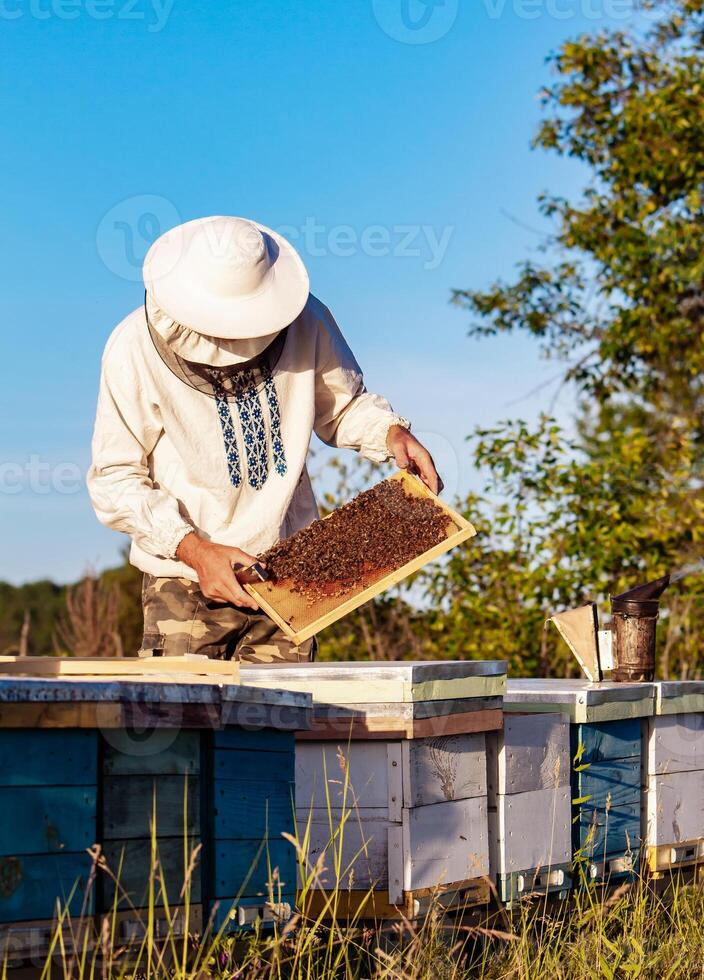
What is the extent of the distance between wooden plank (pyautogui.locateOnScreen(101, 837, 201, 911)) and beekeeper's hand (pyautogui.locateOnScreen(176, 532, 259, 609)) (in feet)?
4.15

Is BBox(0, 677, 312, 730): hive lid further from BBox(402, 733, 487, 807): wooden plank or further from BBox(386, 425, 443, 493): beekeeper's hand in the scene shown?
BBox(386, 425, 443, 493): beekeeper's hand

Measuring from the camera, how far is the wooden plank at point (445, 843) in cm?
352

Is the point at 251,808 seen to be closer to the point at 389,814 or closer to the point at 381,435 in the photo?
the point at 389,814

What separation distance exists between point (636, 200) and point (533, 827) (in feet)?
23.6

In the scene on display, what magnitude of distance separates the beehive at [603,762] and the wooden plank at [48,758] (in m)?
2.08

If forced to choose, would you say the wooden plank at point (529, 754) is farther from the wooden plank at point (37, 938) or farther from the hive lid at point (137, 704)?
the wooden plank at point (37, 938)

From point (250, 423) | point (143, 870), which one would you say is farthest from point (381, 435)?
point (143, 870)

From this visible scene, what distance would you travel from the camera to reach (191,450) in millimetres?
4352

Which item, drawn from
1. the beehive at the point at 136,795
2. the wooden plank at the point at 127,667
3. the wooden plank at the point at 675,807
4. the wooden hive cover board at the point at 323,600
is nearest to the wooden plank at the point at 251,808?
the beehive at the point at 136,795

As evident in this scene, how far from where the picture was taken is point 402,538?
4.41m

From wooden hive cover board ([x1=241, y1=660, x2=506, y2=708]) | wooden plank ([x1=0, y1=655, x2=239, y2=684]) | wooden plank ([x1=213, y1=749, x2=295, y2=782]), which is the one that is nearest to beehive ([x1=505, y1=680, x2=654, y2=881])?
wooden hive cover board ([x1=241, y1=660, x2=506, y2=708])

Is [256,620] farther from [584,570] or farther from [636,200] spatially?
[636,200]

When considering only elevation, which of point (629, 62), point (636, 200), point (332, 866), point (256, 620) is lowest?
point (332, 866)

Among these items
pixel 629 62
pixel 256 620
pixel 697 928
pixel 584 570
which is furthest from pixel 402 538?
pixel 629 62
